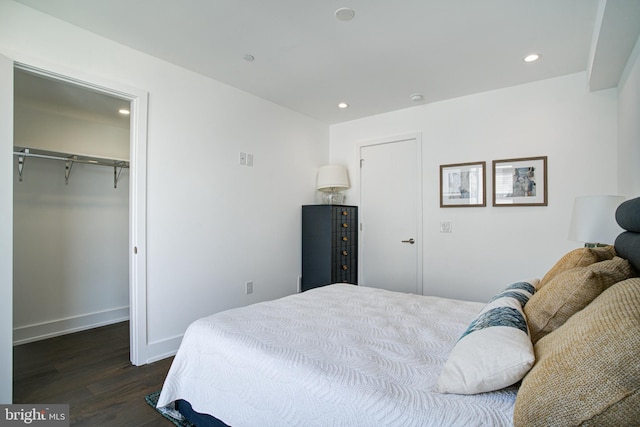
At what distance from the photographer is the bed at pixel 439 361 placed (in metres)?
0.71

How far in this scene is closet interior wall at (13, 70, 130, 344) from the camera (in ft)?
10.3

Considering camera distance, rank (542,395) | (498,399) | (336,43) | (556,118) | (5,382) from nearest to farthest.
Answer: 1. (542,395)
2. (498,399)
3. (5,382)
4. (336,43)
5. (556,118)

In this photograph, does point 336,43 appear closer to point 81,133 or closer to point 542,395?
point 542,395

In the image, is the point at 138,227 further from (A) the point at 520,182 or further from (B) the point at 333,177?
(A) the point at 520,182

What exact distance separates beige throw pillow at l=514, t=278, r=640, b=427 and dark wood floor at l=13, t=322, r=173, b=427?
1938 millimetres

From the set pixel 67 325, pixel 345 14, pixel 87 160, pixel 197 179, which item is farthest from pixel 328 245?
pixel 67 325

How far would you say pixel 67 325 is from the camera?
3.38m

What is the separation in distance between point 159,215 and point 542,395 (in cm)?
275

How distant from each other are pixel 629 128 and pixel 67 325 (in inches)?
210

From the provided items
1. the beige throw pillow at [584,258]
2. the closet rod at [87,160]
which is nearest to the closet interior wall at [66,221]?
the closet rod at [87,160]

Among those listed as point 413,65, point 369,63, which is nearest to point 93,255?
point 369,63

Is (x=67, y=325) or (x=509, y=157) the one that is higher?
(x=509, y=157)

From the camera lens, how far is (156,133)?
2.69 m

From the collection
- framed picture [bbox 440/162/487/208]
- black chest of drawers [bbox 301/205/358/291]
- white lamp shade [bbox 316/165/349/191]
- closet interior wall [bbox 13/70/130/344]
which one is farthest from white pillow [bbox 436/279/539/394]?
closet interior wall [bbox 13/70/130/344]
